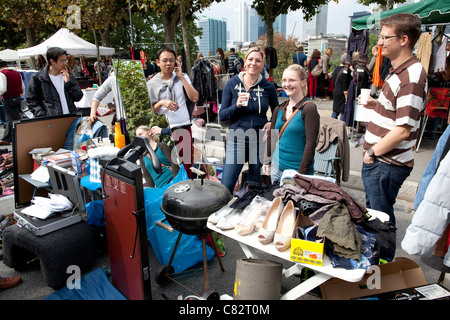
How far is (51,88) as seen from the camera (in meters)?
4.56

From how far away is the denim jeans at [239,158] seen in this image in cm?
308

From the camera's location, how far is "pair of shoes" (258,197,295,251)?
1.74 metres

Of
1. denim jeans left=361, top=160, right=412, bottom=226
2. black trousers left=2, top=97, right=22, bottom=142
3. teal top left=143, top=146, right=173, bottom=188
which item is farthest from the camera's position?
black trousers left=2, top=97, right=22, bottom=142

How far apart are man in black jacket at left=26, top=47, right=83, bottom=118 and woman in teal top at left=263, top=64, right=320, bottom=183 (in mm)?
3442

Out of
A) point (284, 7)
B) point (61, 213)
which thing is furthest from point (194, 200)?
point (284, 7)

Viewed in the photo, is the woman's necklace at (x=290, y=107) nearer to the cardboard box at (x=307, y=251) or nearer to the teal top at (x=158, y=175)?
the cardboard box at (x=307, y=251)

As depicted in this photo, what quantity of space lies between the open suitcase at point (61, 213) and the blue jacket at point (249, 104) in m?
1.67

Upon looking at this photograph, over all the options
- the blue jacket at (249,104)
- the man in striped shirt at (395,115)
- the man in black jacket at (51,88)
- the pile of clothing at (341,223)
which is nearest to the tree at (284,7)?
the man in black jacket at (51,88)

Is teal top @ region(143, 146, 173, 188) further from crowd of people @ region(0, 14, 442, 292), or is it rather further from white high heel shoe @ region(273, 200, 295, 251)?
white high heel shoe @ region(273, 200, 295, 251)

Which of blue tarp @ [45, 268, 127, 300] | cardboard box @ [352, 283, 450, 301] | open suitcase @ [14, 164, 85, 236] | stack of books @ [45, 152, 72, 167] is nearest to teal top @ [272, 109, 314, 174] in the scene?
cardboard box @ [352, 283, 450, 301]

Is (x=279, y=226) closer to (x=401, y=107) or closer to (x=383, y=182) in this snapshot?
(x=383, y=182)

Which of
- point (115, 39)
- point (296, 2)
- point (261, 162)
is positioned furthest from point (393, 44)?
point (115, 39)

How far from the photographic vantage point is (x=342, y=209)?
1786 mm

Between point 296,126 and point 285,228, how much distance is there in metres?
1.03
